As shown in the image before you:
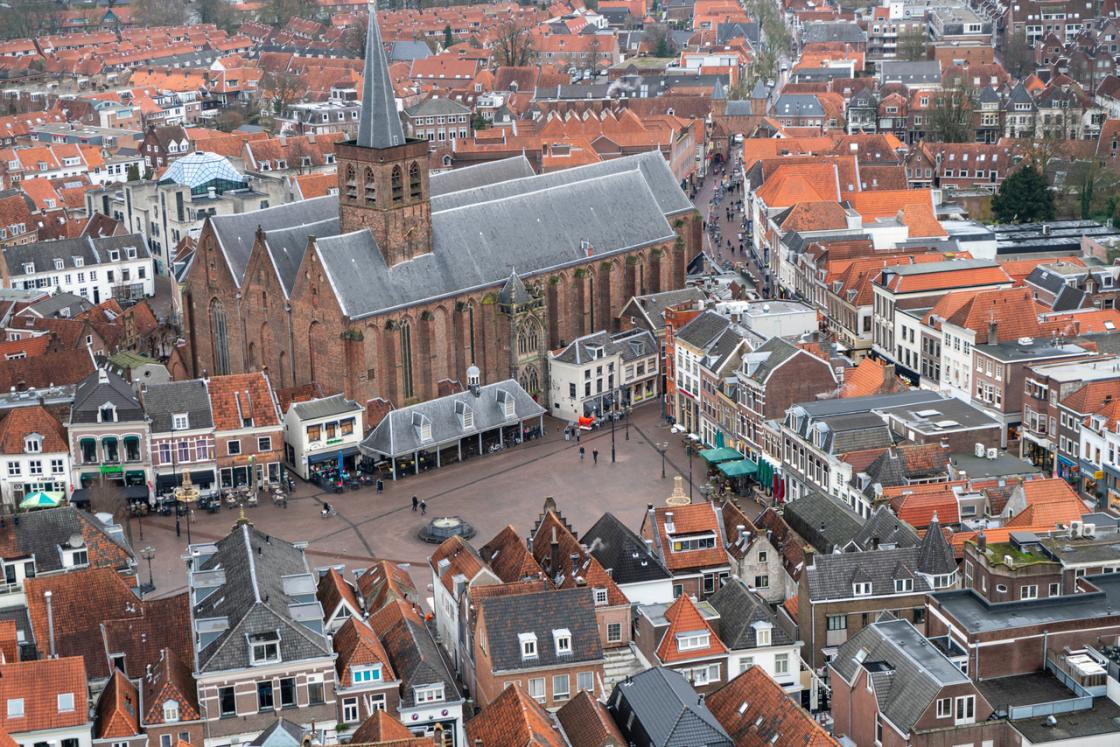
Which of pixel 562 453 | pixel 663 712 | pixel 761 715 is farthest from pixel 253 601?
pixel 562 453

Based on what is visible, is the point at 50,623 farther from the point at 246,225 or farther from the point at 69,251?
the point at 69,251

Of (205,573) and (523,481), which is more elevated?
(205,573)

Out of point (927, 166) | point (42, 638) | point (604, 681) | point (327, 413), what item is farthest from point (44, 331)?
point (927, 166)

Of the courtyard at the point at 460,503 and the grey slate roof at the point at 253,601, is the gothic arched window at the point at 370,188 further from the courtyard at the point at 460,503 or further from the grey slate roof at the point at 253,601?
the grey slate roof at the point at 253,601

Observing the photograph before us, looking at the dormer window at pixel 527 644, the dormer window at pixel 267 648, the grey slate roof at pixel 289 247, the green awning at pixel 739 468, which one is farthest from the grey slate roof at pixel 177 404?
the dormer window at pixel 527 644

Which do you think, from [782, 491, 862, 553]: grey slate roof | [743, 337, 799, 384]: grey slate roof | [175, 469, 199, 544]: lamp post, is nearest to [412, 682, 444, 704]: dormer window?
[782, 491, 862, 553]: grey slate roof

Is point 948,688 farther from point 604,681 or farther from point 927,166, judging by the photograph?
point 927,166
